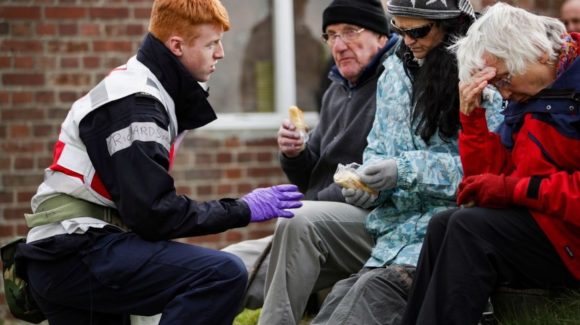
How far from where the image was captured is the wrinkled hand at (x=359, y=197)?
4918 millimetres

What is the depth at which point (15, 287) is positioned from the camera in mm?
4660

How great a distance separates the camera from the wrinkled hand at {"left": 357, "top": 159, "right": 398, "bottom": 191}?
479cm

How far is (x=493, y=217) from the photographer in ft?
13.7

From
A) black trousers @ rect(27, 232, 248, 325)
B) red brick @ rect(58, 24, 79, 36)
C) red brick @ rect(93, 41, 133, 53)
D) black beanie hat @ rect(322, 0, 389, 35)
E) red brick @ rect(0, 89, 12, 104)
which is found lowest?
black trousers @ rect(27, 232, 248, 325)

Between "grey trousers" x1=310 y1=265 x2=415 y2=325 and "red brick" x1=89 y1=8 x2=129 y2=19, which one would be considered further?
"red brick" x1=89 y1=8 x2=129 y2=19

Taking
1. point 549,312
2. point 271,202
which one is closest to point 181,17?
point 271,202

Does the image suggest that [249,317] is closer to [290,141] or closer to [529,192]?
[290,141]

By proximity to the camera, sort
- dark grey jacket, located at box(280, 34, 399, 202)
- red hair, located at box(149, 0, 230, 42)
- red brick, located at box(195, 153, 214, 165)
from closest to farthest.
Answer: red hair, located at box(149, 0, 230, 42)
dark grey jacket, located at box(280, 34, 399, 202)
red brick, located at box(195, 153, 214, 165)

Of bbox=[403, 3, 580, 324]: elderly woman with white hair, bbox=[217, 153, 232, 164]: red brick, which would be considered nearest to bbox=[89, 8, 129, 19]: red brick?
bbox=[217, 153, 232, 164]: red brick

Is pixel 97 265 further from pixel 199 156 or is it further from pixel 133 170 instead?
pixel 199 156

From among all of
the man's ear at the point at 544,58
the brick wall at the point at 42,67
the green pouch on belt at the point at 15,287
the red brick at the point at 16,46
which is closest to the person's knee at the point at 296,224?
Result: the green pouch on belt at the point at 15,287

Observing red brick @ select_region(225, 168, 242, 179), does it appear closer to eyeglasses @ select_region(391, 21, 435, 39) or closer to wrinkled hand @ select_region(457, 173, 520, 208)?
eyeglasses @ select_region(391, 21, 435, 39)

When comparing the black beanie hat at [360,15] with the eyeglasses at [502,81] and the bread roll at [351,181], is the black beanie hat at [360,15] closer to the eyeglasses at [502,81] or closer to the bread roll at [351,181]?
the bread roll at [351,181]

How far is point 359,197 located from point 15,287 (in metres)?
1.49
